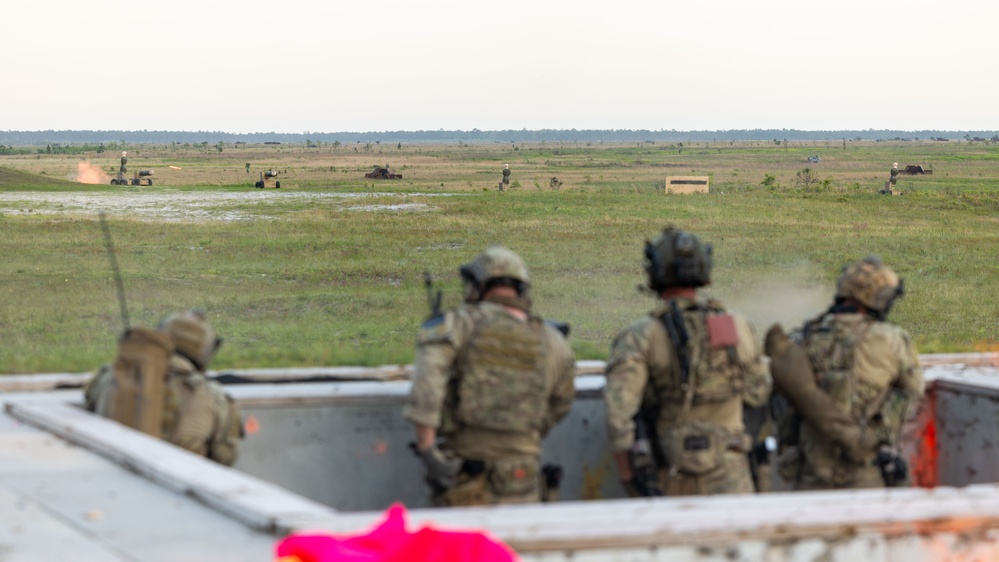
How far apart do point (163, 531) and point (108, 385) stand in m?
1.45

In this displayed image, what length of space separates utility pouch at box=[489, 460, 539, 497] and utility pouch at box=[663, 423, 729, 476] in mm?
541

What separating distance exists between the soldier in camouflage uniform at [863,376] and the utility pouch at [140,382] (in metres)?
2.46

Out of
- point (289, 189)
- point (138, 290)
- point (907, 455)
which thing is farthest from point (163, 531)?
point (289, 189)

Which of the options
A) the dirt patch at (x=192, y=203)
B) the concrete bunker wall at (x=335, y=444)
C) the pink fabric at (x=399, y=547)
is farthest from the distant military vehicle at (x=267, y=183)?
the pink fabric at (x=399, y=547)

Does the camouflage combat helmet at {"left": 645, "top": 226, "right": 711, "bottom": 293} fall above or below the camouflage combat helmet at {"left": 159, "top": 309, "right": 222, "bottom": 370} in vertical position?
above

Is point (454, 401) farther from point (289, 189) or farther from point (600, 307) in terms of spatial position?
point (289, 189)

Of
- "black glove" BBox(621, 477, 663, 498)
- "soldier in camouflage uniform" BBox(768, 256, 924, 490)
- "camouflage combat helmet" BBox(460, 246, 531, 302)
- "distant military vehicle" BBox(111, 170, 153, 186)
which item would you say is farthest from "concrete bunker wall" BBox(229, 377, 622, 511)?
"distant military vehicle" BBox(111, 170, 153, 186)

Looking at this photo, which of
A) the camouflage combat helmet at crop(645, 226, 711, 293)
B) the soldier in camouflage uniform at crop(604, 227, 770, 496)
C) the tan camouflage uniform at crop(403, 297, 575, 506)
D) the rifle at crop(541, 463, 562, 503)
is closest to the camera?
the tan camouflage uniform at crop(403, 297, 575, 506)

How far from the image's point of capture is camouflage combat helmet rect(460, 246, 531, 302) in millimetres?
4863

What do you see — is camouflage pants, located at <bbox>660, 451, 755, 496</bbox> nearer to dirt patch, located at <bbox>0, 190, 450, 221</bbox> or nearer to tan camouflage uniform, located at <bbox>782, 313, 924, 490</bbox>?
tan camouflage uniform, located at <bbox>782, 313, 924, 490</bbox>

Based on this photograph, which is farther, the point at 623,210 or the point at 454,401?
the point at 623,210

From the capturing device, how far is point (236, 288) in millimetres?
17094

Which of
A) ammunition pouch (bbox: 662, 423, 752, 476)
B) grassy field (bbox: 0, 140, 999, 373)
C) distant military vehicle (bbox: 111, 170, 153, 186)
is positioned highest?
ammunition pouch (bbox: 662, 423, 752, 476)

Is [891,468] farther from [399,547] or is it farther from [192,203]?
[192,203]
